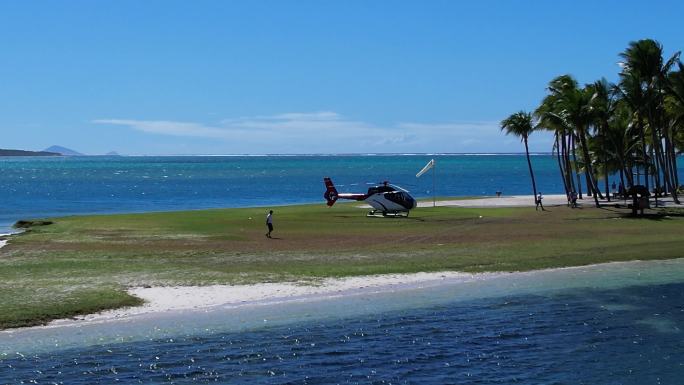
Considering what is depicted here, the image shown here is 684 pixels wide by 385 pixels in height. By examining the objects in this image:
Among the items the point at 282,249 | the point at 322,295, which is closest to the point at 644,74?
the point at 282,249

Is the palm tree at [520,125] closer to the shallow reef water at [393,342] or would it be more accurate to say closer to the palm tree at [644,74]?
the palm tree at [644,74]

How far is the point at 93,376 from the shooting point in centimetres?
1767

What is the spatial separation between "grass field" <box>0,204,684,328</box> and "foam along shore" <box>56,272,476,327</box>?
71 centimetres

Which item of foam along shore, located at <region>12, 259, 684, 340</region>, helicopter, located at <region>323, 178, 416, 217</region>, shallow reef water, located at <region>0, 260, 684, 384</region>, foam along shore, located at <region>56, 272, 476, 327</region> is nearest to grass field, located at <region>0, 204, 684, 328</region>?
foam along shore, located at <region>56, 272, 476, 327</region>

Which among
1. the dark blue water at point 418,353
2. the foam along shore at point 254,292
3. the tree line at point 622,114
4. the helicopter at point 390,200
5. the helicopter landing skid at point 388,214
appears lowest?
the dark blue water at point 418,353

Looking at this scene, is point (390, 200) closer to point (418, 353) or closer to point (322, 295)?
point (322, 295)

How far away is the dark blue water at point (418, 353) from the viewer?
1777 cm

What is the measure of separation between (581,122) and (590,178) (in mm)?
13305

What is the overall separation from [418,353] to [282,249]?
19.0 metres

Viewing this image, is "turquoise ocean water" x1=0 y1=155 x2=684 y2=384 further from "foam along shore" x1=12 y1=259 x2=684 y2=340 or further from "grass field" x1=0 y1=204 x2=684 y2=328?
"grass field" x1=0 y1=204 x2=684 y2=328

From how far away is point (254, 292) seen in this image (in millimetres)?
27344

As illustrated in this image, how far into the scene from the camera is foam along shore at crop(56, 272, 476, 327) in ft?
80.7

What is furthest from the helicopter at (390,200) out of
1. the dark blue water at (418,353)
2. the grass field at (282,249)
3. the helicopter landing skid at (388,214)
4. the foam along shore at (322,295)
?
the dark blue water at (418,353)

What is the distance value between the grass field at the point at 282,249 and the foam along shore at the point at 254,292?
71 centimetres
